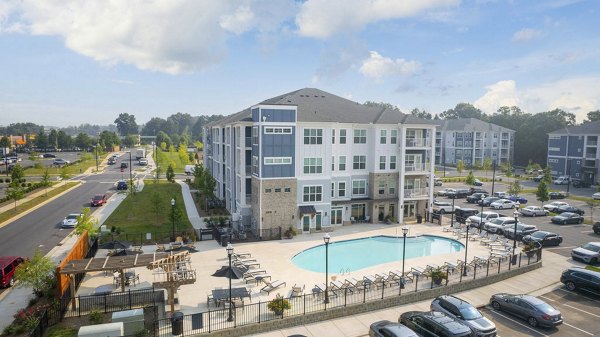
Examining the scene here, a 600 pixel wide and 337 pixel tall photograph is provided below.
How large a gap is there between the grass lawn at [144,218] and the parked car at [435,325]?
22414mm

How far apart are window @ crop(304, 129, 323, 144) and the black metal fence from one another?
56.2 ft

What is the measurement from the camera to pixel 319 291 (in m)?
21.6

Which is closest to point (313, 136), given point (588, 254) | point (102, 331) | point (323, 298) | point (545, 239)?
point (323, 298)

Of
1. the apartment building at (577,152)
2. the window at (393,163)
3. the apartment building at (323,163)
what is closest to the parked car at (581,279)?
the apartment building at (323,163)

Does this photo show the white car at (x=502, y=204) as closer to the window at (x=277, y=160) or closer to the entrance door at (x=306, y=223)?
the entrance door at (x=306, y=223)

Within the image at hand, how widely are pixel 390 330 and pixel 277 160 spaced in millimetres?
21403

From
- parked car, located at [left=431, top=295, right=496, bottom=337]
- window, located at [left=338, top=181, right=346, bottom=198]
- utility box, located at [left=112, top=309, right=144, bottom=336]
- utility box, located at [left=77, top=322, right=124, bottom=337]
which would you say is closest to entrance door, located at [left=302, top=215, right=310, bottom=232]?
window, located at [left=338, top=181, right=346, bottom=198]

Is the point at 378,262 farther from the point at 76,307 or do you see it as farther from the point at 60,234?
the point at 60,234

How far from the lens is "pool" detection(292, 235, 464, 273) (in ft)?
96.1

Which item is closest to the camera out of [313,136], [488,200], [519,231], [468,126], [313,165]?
[519,231]

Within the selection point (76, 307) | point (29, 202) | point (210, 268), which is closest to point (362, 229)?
point (210, 268)

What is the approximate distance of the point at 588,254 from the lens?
2938 centimetres

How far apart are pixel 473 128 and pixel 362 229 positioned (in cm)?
8061

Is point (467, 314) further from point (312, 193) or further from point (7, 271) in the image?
point (7, 271)
